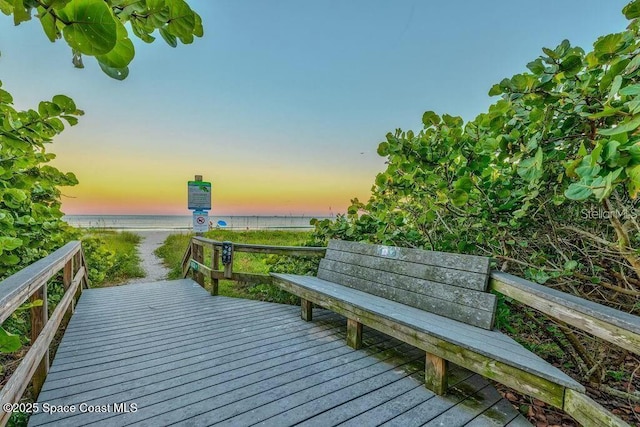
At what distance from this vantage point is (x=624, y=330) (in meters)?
1.17

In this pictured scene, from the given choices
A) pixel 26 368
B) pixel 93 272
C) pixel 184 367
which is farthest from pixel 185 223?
pixel 26 368

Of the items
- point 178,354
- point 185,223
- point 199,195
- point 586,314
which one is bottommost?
point 185,223

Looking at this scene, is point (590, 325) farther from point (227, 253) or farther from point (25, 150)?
point (227, 253)

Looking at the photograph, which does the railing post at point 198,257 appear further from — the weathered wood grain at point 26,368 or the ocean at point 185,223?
the ocean at point 185,223

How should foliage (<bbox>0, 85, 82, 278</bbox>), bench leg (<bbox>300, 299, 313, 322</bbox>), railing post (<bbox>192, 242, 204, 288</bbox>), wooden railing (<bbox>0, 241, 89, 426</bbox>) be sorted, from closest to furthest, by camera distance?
foliage (<bbox>0, 85, 82, 278</bbox>) < wooden railing (<bbox>0, 241, 89, 426</bbox>) < bench leg (<bbox>300, 299, 313, 322</bbox>) < railing post (<bbox>192, 242, 204, 288</bbox>)

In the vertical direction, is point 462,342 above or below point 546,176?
below

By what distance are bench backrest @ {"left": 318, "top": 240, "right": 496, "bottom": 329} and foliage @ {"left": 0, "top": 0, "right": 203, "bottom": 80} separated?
Answer: 227 cm

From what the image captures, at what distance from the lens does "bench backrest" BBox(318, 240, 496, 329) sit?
213 centimetres

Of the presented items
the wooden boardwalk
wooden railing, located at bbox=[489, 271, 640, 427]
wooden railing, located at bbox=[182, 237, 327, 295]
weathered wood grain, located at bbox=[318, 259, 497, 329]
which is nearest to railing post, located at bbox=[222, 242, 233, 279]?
wooden railing, located at bbox=[182, 237, 327, 295]

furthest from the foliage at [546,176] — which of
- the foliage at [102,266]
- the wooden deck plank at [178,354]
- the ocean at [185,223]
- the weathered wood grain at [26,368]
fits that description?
the ocean at [185,223]

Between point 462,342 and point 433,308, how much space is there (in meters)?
0.68

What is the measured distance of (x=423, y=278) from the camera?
2523 mm

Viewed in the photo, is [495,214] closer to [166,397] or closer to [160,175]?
[166,397]

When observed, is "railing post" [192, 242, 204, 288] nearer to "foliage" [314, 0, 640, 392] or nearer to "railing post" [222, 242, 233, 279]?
"railing post" [222, 242, 233, 279]
